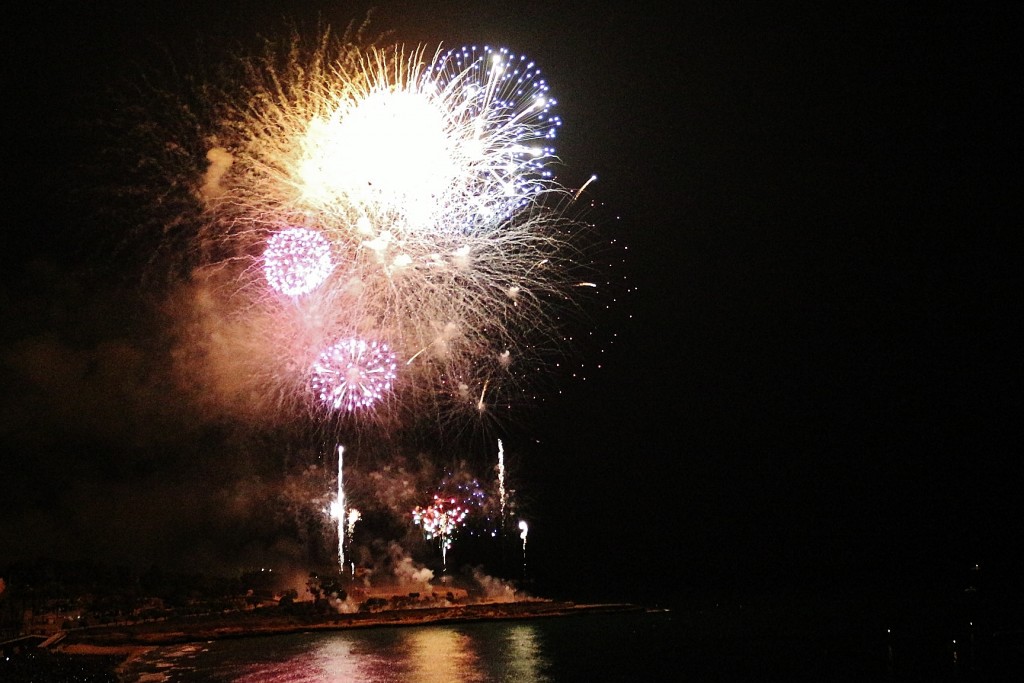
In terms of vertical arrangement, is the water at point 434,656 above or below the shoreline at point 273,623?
below

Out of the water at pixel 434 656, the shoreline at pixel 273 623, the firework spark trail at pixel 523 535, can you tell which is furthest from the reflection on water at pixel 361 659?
the firework spark trail at pixel 523 535

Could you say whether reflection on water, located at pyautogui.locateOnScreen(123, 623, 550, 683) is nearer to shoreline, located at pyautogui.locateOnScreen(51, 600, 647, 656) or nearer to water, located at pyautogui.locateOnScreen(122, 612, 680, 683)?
water, located at pyautogui.locateOnScreen(122, 612, 680, 683)

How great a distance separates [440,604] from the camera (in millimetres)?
44906

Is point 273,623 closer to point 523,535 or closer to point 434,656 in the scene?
point 434,656

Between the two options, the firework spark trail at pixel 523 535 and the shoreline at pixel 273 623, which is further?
the firework spark trail at pixel 523 535

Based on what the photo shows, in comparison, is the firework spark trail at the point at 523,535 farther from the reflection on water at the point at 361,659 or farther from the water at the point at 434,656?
the reflection on water at the point at 361,659

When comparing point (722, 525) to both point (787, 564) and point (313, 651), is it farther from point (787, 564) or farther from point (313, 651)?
point (313, 651)

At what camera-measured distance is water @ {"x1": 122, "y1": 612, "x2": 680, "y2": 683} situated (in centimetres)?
2134

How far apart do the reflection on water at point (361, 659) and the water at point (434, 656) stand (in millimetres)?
25

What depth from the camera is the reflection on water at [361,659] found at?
21.2 m

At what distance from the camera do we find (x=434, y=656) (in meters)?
25.5

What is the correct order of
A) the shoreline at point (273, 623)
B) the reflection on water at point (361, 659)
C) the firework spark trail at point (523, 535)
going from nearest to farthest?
the reflection on water at point (361, 659) < the shoreline at point (273, 623) < the firework spark trail at point (523, 535)

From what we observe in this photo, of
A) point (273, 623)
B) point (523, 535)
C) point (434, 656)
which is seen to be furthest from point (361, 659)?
point (523, 535)

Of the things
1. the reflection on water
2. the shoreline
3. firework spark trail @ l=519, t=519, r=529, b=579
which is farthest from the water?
firework spark trail @ l=519, t=519, r=529, b=579
